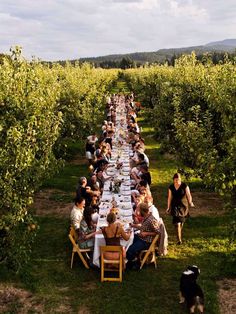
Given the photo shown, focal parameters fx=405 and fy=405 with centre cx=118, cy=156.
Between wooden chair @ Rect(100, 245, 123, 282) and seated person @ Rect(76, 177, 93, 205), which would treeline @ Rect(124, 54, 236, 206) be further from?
seated person @ Rect(76, 177, 93, 205)

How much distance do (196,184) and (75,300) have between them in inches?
396

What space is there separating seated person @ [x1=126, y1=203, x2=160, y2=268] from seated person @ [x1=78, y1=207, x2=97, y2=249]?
1.02 m

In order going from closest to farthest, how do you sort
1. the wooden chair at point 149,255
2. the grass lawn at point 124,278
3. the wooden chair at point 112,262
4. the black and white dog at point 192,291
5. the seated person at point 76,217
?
the black and white dog at point 192,291
the grass lawn at point 124,278
the wooden chair at point 112,262
the wooden chair at point 149,255
the seated person at point 76,217

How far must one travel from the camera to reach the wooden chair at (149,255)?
33.1ft

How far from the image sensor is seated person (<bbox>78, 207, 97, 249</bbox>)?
1044 cm

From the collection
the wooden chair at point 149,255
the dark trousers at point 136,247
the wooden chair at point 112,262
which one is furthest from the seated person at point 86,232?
the wooden chair at point 149,255

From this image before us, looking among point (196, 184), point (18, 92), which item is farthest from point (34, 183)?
point (196, 184)

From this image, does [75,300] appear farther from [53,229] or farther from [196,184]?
[196,184]

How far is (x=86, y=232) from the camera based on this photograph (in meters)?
10.5

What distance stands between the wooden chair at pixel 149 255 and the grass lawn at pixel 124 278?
196mm

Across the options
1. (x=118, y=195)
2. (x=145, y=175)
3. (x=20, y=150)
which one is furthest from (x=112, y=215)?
(x=145, y=175)

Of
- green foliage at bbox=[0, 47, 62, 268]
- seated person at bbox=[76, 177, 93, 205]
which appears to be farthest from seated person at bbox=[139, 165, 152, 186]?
green foliage at bbox=[0, 47, 62, 268]

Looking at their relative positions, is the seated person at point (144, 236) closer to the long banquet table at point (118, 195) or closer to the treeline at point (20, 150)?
the long banquet table at point (118, 195)

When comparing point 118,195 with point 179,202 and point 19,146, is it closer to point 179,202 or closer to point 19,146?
point 179,202
